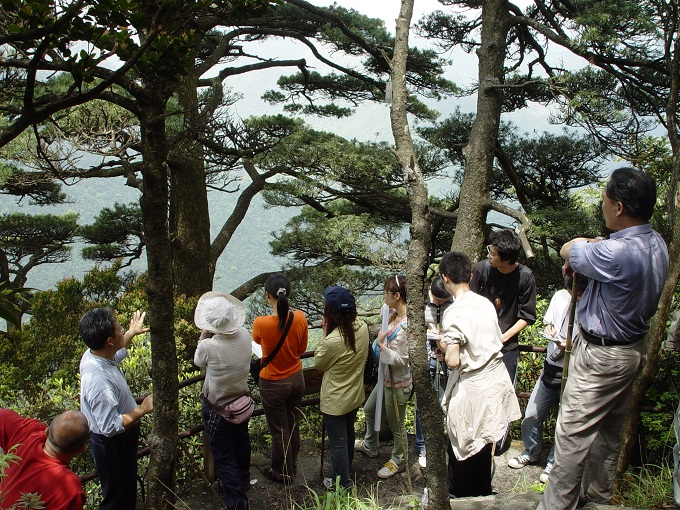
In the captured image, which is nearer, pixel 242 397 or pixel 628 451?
pixel 242 397

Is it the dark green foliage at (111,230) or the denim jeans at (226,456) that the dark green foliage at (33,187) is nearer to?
the dark green foliage at (111,230)

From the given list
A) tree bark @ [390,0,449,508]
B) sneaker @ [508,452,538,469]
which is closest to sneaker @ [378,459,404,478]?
sneaker @ [508,452,538,469]

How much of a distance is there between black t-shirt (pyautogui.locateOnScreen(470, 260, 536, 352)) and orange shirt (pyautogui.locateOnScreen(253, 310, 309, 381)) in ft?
4.03

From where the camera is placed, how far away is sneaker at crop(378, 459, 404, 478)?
3889mm

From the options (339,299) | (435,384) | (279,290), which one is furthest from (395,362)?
(279,290)

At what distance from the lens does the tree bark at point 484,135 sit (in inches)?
294

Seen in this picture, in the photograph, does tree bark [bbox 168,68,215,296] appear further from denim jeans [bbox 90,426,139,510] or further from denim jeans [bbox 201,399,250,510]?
denim jeans [bbox 90,426,139,510]

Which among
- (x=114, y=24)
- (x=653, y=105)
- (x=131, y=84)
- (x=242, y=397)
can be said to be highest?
(x=653, y=105)

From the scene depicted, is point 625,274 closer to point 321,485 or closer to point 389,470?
point 389,470

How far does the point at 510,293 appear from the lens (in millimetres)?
3861

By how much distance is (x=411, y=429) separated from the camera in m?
5.68

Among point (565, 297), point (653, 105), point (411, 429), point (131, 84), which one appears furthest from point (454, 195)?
point (131, 84)

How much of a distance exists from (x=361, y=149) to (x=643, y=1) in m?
3.77

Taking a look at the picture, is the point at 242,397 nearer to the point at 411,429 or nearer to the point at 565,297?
the point at 565,297
